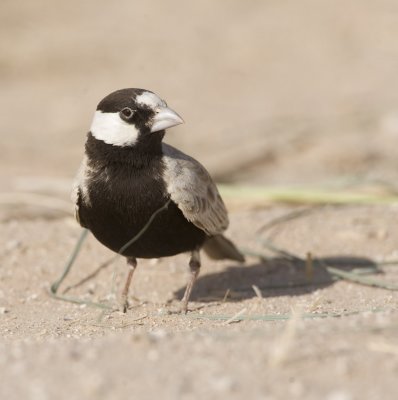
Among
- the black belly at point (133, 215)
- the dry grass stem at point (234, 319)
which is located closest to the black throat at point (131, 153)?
the black belly at point (133, 215)

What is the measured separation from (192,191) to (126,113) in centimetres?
60

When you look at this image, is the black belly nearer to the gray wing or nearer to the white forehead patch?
the gray wing

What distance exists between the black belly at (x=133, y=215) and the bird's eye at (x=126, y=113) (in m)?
0.35

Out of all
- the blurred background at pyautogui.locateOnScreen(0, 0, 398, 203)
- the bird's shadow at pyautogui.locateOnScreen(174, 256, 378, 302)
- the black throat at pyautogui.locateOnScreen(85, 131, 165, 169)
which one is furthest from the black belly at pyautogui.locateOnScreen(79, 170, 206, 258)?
the blurred background at pyautogui.locateOnScreen(0, 0, 398, 203)

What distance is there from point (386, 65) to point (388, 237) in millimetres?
7535

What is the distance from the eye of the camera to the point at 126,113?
536 centimetres

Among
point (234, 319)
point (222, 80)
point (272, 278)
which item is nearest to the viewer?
point (234, 319)

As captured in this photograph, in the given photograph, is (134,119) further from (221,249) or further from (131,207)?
(221,249)

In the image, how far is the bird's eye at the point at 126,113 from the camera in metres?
5.34

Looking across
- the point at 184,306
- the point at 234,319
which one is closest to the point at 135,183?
the point at 184,306

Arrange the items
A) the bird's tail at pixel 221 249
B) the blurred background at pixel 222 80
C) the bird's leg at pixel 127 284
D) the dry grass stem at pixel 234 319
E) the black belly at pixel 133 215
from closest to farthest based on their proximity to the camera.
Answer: the dry grass stem at pixel 234 319
the black belly at pixel 133 215
the bird's leg at pixel 127 284
the bird's tail at pixel 221 249
the blurred background at pixel 222 80

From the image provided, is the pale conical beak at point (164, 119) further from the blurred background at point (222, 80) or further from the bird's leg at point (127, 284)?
the blurred background at point (222, 80)

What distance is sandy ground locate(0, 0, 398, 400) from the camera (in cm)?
342

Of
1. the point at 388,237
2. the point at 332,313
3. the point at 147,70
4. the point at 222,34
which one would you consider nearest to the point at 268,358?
the point at 332,313
